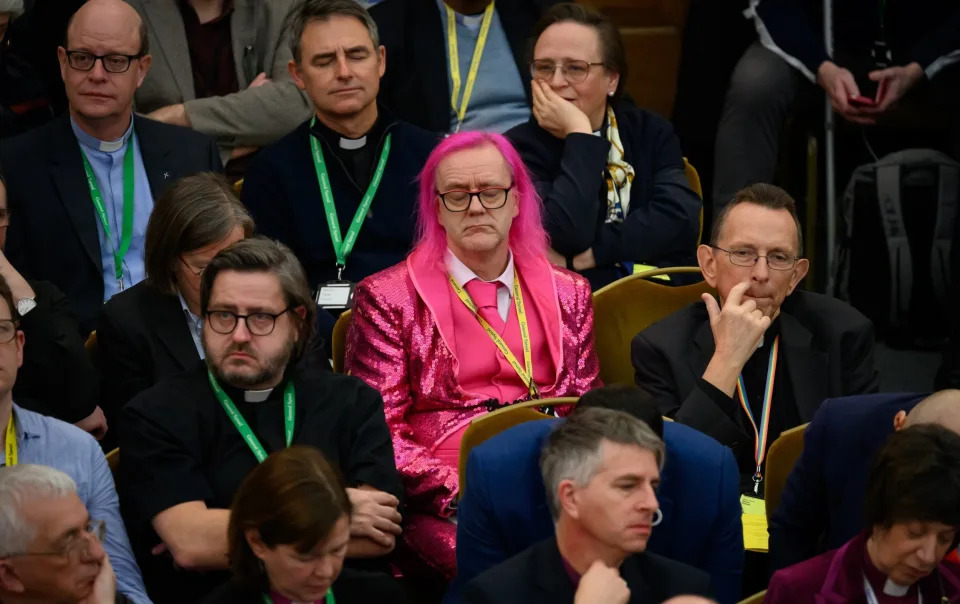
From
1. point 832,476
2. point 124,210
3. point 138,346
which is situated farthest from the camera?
point 124,210

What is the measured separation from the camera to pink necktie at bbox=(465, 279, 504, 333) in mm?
3623

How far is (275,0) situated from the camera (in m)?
4.77

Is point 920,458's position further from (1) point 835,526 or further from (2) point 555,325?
(2) point 555,325

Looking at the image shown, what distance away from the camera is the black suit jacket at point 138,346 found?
136 inches

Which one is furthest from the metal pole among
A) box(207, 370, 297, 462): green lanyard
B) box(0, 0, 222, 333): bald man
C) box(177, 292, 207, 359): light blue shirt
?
box(207, 370, 297, 462): green lanyard

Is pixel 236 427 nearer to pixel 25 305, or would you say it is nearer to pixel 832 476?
pixel 25 305

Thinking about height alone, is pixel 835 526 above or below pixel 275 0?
below

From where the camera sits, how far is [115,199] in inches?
165

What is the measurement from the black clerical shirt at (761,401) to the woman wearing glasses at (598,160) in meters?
0.74

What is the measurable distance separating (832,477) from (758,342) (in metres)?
0.65

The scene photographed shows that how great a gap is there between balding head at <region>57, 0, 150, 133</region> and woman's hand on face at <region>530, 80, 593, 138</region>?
116 centimetres

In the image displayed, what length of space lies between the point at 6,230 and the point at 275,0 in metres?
1.29

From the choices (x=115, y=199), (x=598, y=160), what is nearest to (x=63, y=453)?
(x=115, y=199)

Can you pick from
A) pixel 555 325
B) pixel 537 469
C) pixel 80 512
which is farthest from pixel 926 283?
pixel 80 512
